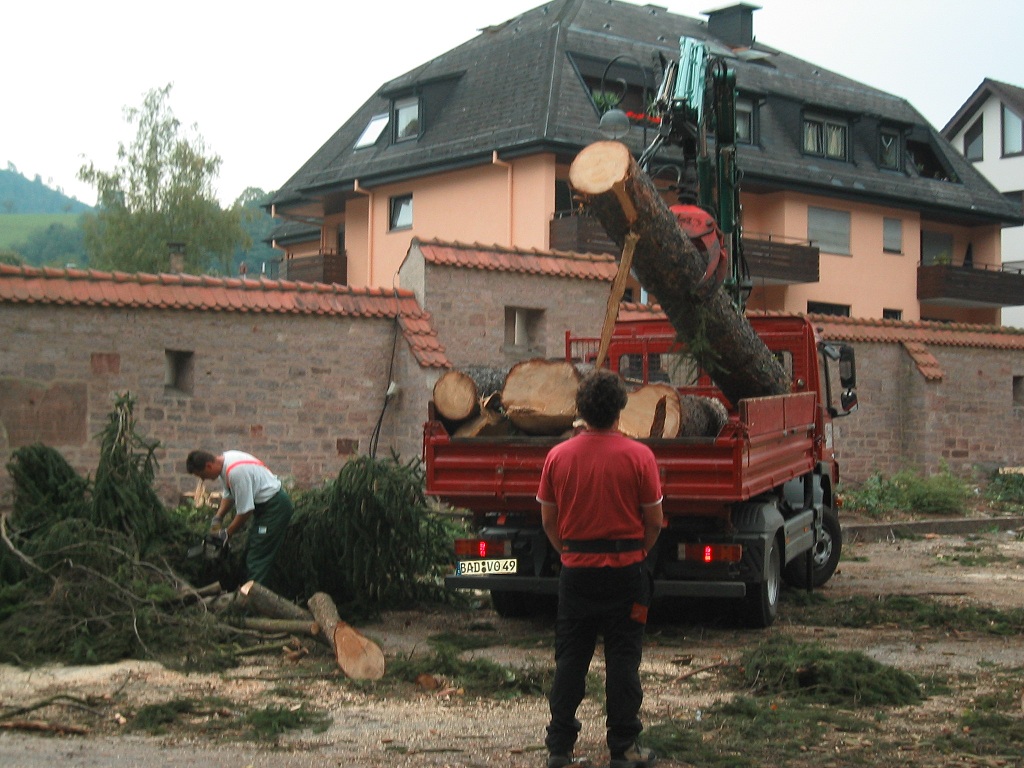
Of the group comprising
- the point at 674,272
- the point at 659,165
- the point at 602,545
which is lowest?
the point at 602,545

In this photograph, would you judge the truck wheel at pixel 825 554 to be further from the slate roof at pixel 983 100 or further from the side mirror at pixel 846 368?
the slate roof at pixel 983 100

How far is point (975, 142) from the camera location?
56375 millimetres

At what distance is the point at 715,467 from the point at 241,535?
368cm

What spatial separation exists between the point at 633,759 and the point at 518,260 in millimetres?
12872

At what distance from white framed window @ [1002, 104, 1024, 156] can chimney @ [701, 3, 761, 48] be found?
47.6ft

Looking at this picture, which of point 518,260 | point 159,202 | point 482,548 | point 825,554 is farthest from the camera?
point 159,202

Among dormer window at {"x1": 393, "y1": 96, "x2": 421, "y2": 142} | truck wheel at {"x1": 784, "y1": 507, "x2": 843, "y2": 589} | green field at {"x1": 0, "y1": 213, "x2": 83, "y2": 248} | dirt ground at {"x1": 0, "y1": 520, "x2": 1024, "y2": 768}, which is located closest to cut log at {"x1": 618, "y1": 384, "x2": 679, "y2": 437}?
dirt ground at {"x1": 0, "y1": 520, "x2": 1024, "y2": 768}

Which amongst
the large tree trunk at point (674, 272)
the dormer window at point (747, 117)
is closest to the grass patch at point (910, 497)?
the large tree trunk at point (674, 272)

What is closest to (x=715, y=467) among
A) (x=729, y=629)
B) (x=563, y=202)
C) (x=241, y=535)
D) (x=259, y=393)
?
(x=729, y=629)

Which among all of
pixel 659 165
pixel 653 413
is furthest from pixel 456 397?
pixel 659 165

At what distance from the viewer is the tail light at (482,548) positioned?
10156mm

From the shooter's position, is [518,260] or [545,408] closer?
[545,408]

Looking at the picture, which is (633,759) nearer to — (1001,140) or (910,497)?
(910,497)

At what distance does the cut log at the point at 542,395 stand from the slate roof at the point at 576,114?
22.9 meters
